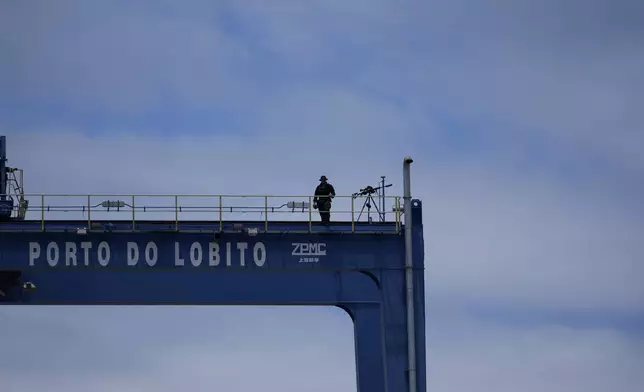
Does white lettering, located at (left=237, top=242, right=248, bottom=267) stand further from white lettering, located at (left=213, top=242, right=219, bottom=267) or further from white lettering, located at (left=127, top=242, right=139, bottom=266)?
white lettering, located at (left=127, top=242, right=139, bottom=266)

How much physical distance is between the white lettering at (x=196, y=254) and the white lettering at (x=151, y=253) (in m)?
0.95

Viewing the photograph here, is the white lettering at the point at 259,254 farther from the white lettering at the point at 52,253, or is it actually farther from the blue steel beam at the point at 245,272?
the white lettering at the point at 52,253

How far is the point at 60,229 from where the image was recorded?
114 ft

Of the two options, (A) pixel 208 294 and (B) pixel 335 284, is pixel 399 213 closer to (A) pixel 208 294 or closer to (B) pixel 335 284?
(B) pixel 335 284

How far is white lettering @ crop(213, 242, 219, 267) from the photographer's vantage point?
3512 centimetres

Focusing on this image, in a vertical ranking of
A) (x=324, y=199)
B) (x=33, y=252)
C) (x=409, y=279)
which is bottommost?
(x=409, y=279)

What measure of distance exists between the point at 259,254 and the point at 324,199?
2.50 meters

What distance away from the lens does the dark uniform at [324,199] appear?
1415 inches

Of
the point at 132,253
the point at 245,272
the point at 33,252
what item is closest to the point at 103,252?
the point at 132,253

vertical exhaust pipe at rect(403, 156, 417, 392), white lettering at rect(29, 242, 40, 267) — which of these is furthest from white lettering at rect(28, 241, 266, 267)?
vertical exhaust pipe at rect(403, 156, 417, 392)

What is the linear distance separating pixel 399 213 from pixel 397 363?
418 centimetres

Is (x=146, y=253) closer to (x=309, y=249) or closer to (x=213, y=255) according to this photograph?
(x=213, y=255)

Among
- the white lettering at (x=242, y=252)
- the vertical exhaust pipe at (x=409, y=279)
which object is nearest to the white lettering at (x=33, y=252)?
the white lettering at (x=242, y=252)

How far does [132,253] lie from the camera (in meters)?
34.9
